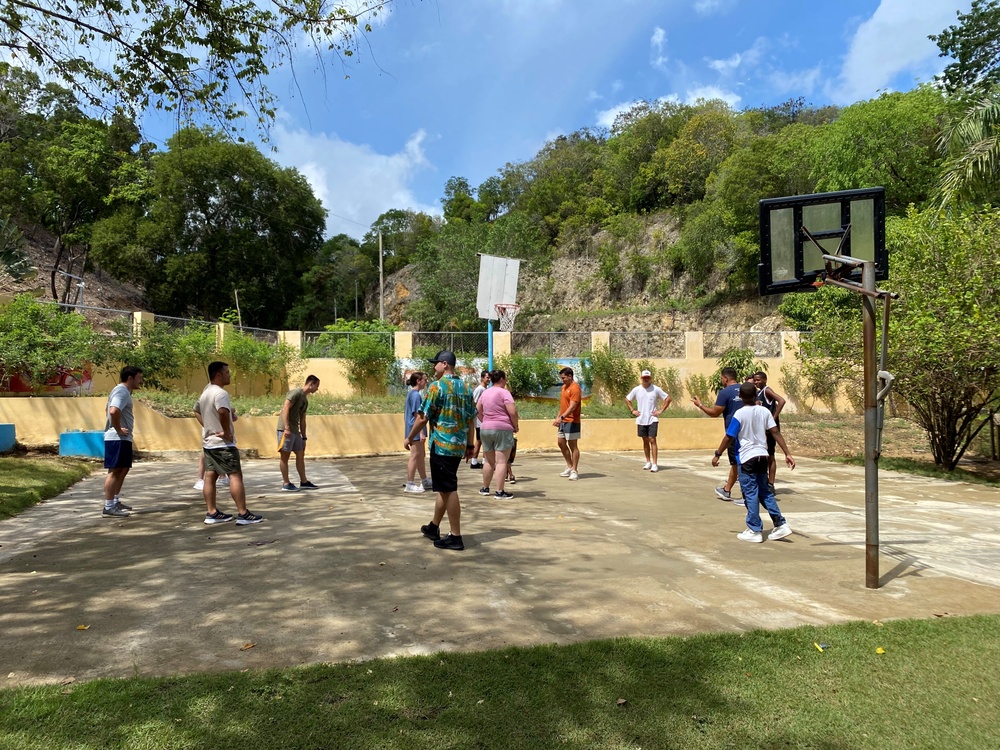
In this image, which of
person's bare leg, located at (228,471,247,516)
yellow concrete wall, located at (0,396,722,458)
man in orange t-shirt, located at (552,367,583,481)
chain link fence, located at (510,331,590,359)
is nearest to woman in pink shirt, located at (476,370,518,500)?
man in orange t-shirt, located at (552,367,583,481)

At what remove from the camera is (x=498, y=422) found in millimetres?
8203

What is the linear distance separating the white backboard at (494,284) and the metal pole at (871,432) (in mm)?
10572

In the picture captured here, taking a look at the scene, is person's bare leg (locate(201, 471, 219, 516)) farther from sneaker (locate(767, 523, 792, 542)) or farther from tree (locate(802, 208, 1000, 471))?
tree (locate(802, 208, 1000, 471))

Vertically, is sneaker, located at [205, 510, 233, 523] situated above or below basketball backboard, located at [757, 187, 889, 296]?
below

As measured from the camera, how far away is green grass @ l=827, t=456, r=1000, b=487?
10.9 metres

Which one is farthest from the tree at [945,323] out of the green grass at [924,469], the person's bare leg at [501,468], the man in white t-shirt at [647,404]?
the person's bare leg at [501,468]

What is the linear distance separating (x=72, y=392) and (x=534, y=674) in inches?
561

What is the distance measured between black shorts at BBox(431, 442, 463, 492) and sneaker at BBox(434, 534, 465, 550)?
1.45ft

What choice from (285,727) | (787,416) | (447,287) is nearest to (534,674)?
(285,727)

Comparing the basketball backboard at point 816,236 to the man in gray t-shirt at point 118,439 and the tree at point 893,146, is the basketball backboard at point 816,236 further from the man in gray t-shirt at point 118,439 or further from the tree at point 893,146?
the tree at point 893,146

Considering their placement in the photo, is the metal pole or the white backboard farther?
the white backboard

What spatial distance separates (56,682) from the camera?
3.13 metres

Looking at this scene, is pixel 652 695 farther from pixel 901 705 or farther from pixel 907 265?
pixel 907 265

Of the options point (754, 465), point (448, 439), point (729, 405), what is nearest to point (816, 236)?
point (754, 465)
